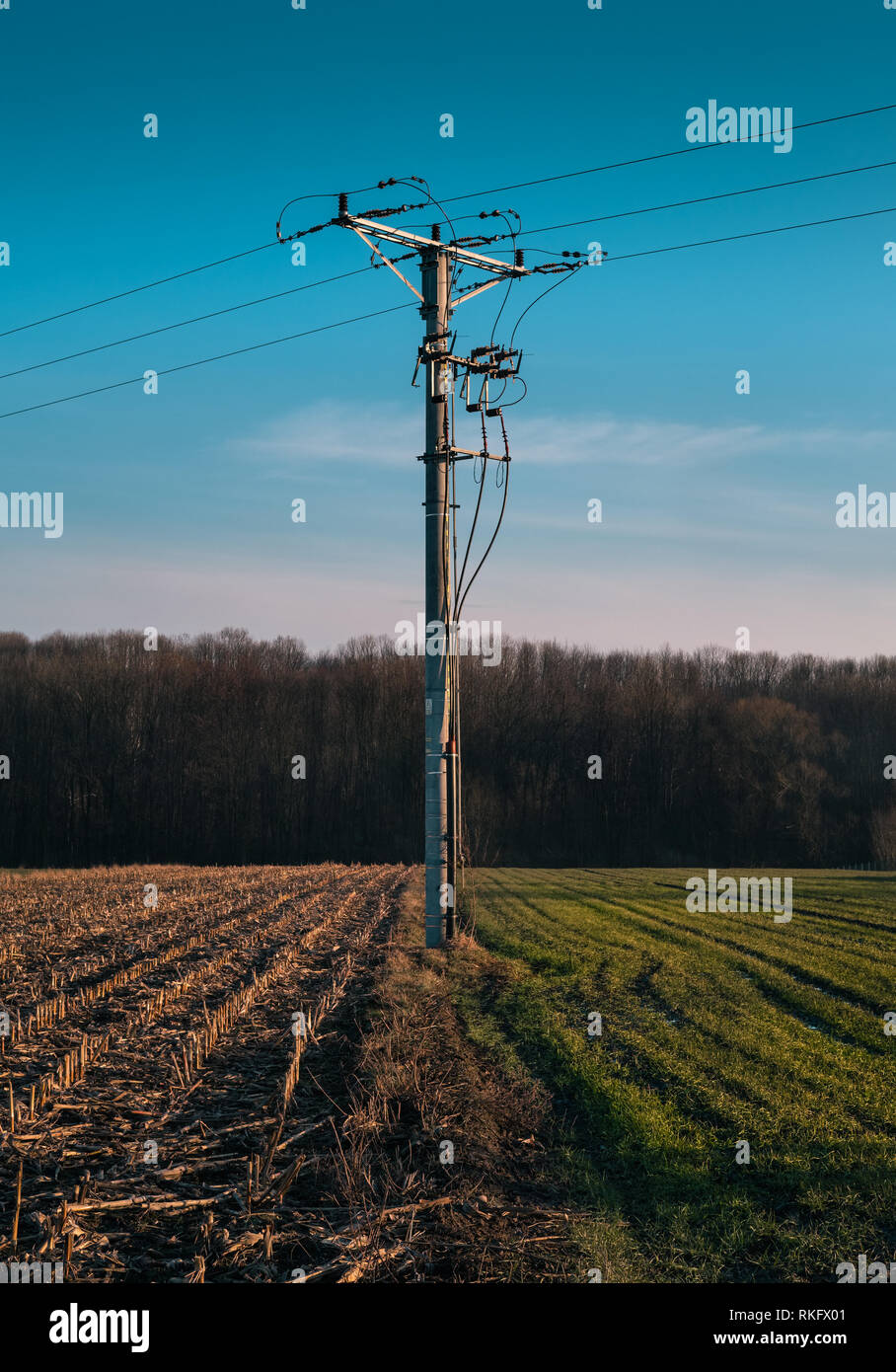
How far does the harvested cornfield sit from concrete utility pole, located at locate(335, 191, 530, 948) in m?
1.84

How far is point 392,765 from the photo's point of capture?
72.1m

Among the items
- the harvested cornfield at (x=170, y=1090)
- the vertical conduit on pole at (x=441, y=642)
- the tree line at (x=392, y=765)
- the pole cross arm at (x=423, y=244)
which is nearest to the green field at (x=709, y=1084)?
the vertical conduit on pole at (x=441, y=642)

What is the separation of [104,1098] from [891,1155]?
5.79 metres

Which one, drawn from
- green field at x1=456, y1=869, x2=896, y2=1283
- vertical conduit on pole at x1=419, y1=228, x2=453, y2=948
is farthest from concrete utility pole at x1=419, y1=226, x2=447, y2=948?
green field at x1=456, y1=869, x2=896, y2=1283

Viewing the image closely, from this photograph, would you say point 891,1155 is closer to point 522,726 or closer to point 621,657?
point 522,726

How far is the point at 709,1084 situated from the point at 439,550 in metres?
9.21

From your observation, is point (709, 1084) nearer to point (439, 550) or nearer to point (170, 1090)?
point (170, 1090)

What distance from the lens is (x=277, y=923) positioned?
62.8 ft

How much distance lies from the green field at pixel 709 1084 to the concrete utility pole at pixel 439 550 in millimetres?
1746

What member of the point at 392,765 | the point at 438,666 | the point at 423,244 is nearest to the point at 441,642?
the point at 438,666

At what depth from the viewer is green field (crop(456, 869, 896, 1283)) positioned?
19.1ft

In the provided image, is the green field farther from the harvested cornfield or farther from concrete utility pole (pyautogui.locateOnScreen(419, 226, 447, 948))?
the harvested cornfield
